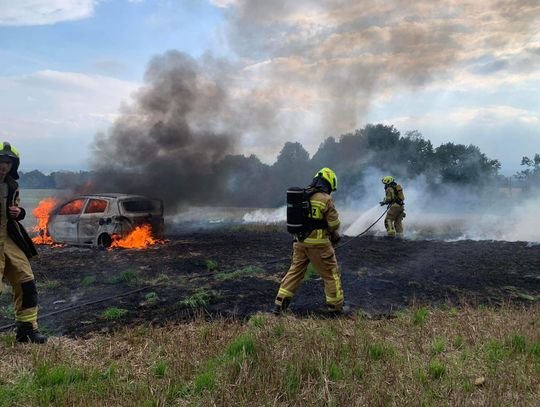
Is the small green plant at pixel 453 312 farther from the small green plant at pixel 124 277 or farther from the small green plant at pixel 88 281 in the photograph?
the small green plant at pixel 88 281

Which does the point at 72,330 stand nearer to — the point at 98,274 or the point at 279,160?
the point at 98,274

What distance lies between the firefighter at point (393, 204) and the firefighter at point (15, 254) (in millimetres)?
10010

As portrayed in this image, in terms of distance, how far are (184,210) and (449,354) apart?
18720 millimetres

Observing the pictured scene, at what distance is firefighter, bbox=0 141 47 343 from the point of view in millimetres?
4492

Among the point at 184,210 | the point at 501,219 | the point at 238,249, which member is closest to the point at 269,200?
the point at 184,210

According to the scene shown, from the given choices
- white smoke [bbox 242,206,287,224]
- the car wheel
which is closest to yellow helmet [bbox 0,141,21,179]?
the car wheel

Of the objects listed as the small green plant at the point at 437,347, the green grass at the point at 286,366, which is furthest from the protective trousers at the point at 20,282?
the small green plant at the point at 437,347

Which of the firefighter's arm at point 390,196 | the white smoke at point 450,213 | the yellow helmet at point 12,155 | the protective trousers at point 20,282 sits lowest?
the white smoke at point 450,213

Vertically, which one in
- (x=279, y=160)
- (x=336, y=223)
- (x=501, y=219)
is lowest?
(x=501, y=219)

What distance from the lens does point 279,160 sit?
38.6 m

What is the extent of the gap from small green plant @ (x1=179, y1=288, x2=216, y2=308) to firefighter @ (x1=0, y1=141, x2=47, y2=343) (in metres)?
1.83

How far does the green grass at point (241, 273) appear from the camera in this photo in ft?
24.8

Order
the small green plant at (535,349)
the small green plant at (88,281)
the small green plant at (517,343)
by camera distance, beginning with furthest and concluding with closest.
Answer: the small green plant at (88,281)
the small green plant at (517,343)
the small green plant at (535,349)

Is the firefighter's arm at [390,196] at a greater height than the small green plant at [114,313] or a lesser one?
greater
